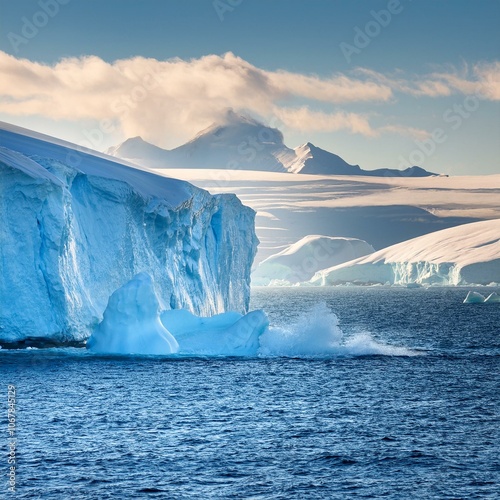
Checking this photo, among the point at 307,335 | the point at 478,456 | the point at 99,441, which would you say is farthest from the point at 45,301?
the point at 478,456

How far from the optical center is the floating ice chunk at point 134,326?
36375 mm

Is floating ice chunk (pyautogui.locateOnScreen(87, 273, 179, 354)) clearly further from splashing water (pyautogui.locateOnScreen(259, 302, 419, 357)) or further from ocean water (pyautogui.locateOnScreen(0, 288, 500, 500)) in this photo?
splashing water (pyautogui.locateOnScreen(259, 302, 419, 357))

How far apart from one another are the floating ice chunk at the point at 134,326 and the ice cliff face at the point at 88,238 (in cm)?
171

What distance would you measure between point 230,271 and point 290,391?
28.9 m

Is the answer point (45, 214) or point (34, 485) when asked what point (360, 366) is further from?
point (34, 485)

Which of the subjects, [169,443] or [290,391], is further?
[290,391]

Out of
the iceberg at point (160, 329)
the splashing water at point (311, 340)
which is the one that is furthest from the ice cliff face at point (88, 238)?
the splashing water at point (311, 340)

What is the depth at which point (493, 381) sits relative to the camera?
106 ft

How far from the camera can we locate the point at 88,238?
140 feet

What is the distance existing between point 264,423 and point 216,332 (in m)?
15.7

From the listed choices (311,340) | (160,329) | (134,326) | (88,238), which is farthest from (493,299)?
(134,326)

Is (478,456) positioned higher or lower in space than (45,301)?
lower

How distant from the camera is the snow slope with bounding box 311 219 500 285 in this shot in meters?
136

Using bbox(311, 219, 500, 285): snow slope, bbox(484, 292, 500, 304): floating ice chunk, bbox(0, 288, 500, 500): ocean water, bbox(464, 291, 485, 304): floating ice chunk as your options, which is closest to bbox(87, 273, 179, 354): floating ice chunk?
bbox(0, 288, 500, 500): ocean water
